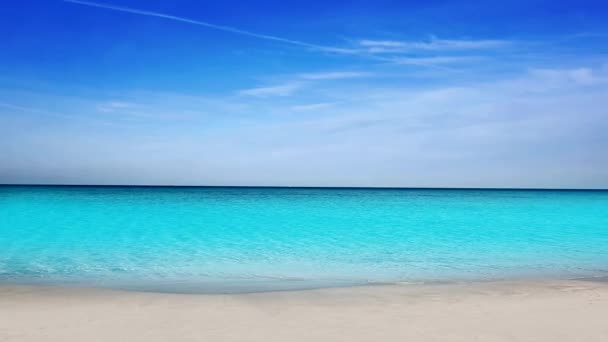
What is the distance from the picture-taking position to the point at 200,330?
5.42 meters

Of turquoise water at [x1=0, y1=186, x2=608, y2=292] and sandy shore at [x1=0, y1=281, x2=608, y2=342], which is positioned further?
turquoise water at [x1=0, y1=186, x2=608, y2=292]

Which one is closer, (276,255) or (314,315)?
(314,315)

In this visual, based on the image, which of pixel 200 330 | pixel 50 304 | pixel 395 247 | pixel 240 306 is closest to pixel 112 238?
pixel 395 247

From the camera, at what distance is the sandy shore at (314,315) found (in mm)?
5281

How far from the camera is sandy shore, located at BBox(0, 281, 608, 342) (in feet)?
17.3

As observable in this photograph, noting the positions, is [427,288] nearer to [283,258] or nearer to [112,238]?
[283,258]

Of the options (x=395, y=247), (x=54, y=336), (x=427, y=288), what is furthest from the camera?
(x=395, y=247)

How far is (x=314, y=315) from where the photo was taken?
243 inches

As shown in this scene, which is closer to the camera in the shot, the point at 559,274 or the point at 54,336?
the point at 54,336

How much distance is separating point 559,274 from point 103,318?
8.24 metres

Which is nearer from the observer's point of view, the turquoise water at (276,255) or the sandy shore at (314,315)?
the sandy shore at (314,315)

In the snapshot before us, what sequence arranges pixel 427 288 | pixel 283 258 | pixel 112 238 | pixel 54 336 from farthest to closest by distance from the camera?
1. pixel 112 238
2. pixel 283 258
3. pixel 427 288
4. pixel 54 336

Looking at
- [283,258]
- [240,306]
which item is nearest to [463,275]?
[283,258]

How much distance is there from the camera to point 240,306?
6.64 metres
